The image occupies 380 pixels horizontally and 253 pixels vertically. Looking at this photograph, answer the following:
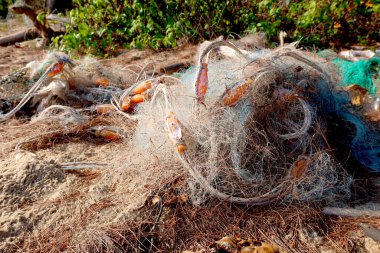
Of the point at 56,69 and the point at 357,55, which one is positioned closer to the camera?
the point at 56,69

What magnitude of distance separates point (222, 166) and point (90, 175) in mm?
1026

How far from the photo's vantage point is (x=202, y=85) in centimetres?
238

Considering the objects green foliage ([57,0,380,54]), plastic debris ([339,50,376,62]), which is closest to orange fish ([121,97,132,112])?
green foliage ([57,0,380,54])

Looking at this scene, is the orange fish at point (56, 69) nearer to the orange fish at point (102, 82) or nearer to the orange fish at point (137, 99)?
the orange fish at point (102, 82)

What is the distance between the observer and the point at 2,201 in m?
1.99

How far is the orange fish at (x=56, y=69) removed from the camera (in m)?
3.25

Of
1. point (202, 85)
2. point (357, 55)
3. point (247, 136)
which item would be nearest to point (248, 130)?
point (247, 136)

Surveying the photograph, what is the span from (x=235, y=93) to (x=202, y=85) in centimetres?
27

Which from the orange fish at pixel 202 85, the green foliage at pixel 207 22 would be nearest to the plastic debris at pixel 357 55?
the green foliage at pixel 207 22

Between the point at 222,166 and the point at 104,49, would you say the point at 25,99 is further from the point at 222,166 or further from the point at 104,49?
the point at 104,49

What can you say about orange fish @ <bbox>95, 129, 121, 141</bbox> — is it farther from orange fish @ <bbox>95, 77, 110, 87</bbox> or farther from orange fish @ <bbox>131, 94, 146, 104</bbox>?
orange fish @ <bbox>95, 77, 110, 87</bbox>

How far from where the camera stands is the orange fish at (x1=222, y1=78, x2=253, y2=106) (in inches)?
92.8

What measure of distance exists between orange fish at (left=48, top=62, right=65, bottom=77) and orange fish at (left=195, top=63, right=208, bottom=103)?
5.67 ft

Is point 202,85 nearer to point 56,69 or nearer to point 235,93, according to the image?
point 235,93
